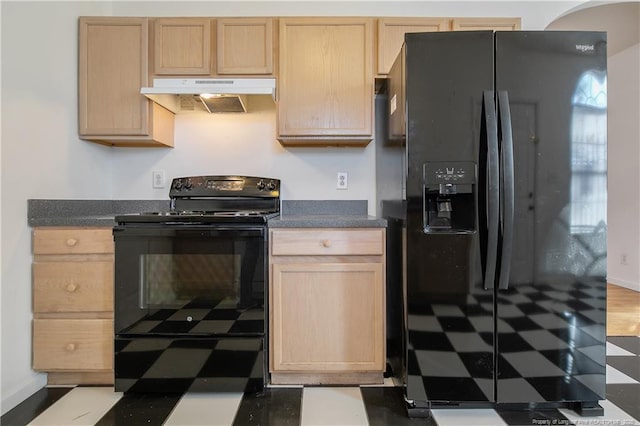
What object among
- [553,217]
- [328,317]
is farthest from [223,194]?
[553,217]

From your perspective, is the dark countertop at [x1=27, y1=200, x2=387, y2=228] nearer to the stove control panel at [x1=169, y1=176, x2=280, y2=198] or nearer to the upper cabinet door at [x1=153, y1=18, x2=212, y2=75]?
the stove control panel at [x1=169, y1=176, x2=280, y2=198]

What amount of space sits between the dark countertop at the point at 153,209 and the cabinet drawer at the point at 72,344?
477mm

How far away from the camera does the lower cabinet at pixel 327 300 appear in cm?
166

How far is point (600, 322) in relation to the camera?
146 centimetres

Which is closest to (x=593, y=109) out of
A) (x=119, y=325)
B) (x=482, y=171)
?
(x=482, y=171)

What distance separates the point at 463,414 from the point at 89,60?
2589mm

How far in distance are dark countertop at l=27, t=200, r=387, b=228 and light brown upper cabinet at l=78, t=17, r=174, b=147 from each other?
1.42 ft

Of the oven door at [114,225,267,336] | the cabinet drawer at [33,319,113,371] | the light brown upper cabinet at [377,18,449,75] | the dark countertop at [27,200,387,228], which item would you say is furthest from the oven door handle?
the light brown upper cabinet at [377,18,449,75]

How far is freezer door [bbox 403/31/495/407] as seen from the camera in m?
1.43

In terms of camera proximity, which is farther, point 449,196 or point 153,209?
point 153,209

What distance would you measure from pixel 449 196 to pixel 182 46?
1.64 m

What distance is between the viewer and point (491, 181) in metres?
1.40

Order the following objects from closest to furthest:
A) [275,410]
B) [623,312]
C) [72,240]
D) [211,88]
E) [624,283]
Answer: [275,410], [72,240], [211,88], [623,312], [624,283]

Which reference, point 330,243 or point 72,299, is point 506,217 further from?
point 72,299
